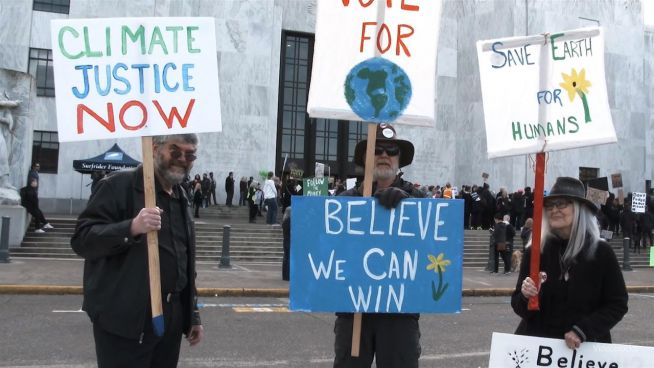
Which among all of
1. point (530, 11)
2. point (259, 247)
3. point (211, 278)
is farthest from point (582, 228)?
point (530, 11)

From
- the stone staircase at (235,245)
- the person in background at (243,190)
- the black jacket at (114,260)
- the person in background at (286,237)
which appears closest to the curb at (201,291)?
the person in background at (286,237)

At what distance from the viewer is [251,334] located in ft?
25.8

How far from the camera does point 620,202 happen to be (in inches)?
1080

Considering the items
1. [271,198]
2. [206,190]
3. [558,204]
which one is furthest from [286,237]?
[206,190]

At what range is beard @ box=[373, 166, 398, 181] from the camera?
3705mm

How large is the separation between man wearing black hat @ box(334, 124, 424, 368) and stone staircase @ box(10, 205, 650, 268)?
45.5 ft

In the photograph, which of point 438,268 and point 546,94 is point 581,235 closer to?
point 438,268

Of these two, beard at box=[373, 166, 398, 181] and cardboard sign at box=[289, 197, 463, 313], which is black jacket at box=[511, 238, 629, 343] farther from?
beard at box=[373, 166, 398, 181]

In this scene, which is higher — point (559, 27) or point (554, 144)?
point (559, 27)

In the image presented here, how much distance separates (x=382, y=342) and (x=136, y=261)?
144 cm

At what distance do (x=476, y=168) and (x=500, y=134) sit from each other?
3114 centimetres

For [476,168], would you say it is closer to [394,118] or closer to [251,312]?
[251,312]

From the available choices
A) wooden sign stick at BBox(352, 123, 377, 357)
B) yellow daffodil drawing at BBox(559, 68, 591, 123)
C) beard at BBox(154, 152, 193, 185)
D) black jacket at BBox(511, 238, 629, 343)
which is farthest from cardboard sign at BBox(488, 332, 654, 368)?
beard at BBox(154, 152, 193, 185)

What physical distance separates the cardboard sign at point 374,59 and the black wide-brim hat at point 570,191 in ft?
2.95
